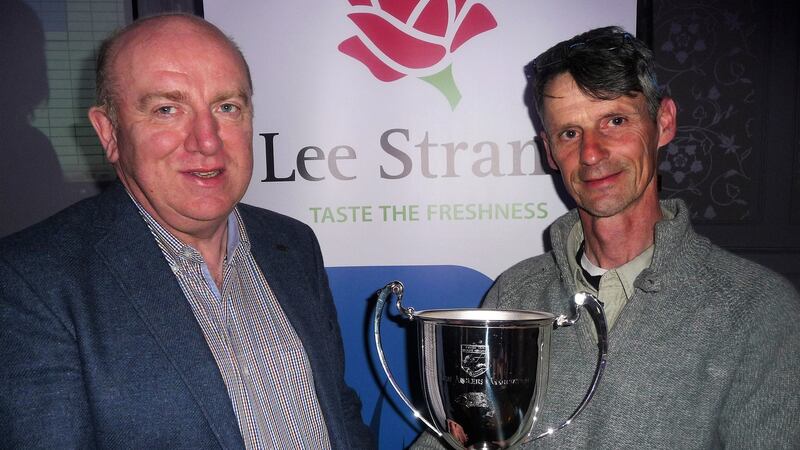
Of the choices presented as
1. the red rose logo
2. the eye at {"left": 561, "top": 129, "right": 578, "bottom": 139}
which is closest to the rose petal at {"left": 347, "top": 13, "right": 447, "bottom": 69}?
the red rose logo

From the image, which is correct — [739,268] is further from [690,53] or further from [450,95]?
A: [690,53]

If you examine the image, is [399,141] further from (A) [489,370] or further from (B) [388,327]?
(A) [489,370]

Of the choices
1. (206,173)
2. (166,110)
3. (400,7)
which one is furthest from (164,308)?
(400,7)

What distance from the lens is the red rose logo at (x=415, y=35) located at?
219cm

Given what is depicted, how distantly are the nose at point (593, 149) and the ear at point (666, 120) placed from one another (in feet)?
0.62

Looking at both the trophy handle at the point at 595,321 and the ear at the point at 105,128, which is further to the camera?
the ear at the point at 105,128

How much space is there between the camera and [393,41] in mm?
2199

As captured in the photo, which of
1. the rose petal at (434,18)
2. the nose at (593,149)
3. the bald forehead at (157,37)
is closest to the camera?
the bald forehead at (157,37)

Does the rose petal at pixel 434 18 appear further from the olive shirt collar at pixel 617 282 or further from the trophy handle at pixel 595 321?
the trophy handle at pixel 595 321

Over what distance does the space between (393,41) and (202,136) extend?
36.3 inches

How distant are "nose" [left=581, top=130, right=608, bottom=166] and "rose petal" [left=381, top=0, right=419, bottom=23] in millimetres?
866

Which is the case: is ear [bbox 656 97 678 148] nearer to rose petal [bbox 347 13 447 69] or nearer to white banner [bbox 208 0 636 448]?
white banner [bbox 208 0 636 448]

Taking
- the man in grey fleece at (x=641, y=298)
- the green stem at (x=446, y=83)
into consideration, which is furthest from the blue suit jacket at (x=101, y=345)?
the green stem at (x=446, y=83)

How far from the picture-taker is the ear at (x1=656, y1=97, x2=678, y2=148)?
170 centimetres
